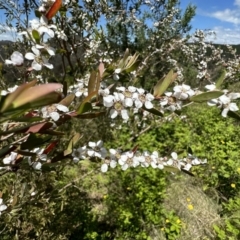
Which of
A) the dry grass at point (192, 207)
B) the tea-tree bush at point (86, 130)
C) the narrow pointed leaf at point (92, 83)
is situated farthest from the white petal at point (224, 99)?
the dry grass at point (192, 207)

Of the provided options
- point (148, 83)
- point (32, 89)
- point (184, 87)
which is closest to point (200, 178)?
point (184, 87)

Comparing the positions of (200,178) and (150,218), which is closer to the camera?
(150,218)

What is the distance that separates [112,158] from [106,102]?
1.54ft

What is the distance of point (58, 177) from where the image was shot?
2047 millimetres

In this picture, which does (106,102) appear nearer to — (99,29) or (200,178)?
(99,29)

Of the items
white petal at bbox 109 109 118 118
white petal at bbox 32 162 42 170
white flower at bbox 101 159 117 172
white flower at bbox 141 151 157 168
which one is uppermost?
white petal at bbox 109 109 118 118

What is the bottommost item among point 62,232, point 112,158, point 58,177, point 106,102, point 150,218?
point 62,232

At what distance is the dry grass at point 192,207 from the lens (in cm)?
228

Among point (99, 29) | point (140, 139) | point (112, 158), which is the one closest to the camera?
point (112, 158)

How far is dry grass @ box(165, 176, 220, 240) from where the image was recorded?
7.48 ft

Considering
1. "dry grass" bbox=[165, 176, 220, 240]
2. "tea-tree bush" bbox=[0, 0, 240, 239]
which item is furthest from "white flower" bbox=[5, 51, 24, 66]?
"dry grass" bbox=[165, 176, 220, 240]

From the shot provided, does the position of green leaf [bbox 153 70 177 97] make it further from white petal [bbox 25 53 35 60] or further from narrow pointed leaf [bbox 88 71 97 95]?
white petal [bbox 25 53 35 60]

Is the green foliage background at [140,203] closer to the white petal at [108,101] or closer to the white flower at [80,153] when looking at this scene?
the white flower at [80,153]

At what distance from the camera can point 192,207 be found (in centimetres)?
251
